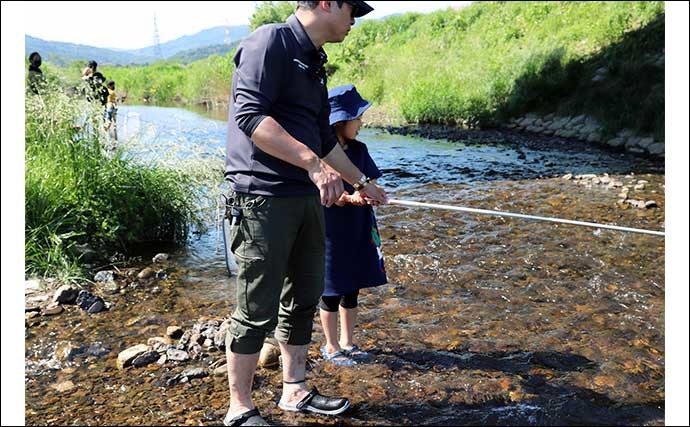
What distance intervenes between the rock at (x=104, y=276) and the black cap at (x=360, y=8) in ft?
10.4

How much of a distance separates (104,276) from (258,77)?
3.11 meters

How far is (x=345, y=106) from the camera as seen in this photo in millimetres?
3215

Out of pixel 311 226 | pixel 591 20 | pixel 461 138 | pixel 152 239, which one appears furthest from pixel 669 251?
pixel 591 20

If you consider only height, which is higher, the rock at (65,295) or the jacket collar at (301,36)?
the jacket collar at (301,36)

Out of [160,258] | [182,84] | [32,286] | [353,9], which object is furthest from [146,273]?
[182,84]

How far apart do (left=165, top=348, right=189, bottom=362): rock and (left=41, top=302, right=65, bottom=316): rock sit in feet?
3.77

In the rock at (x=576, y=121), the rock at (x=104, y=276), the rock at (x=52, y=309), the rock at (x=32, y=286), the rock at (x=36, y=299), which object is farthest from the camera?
the rock at (x=576, y=121)

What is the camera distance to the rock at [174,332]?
3844mm

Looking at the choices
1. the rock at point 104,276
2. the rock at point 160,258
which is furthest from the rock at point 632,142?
the rock at point 104,276

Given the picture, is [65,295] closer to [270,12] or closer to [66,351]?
[66,351]

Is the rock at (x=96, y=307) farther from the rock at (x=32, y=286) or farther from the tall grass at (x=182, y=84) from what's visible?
the tall grass at (x=182, y=84)

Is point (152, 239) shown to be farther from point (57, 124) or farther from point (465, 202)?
point (465, 202)

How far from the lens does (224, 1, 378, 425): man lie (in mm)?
2406

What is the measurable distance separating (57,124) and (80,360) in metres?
2.77
